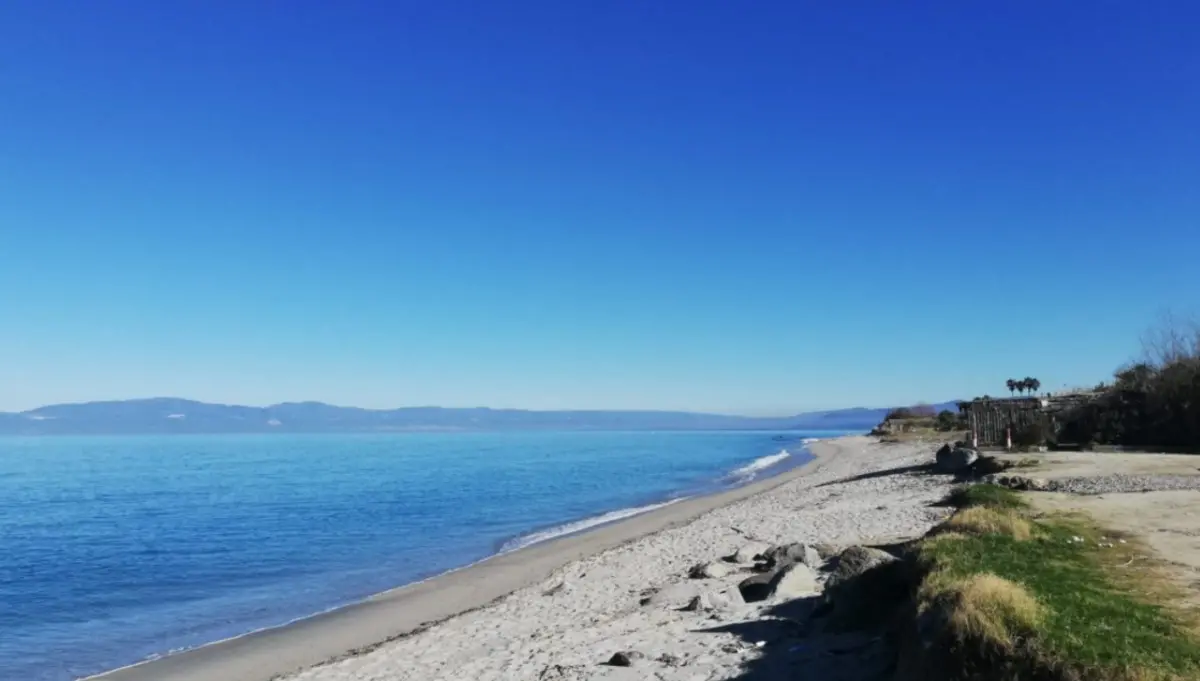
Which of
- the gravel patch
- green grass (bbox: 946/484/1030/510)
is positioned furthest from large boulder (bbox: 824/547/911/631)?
the gravel patch

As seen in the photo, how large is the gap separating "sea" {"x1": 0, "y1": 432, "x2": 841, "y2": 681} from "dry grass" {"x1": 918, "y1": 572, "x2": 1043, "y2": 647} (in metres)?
14.6

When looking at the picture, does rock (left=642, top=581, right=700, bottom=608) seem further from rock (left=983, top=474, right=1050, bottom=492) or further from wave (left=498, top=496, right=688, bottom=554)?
wave (left=498, top=496, right=688, bottom=554)

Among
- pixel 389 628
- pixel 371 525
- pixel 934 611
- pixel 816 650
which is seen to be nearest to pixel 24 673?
pixel 389 628

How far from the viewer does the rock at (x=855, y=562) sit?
414 inches

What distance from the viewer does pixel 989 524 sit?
12.5 m

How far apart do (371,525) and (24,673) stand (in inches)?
779

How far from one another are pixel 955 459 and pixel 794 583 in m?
22.5

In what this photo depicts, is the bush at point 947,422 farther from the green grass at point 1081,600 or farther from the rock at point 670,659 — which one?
the rock at point 670,659

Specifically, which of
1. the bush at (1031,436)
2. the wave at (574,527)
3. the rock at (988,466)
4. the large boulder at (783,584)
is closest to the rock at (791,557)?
the large boulder at (783,584)

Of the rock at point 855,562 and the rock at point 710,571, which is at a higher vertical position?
the rock at point 855,562

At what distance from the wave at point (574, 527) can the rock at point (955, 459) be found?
11.6 m

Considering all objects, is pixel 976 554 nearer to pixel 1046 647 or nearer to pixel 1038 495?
pixel 1046 647

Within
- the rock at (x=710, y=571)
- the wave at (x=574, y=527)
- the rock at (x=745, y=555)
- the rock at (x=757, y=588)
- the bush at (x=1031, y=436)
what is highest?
the bush at (x=1031, y=436)

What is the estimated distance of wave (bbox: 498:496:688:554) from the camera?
92.7 feet
